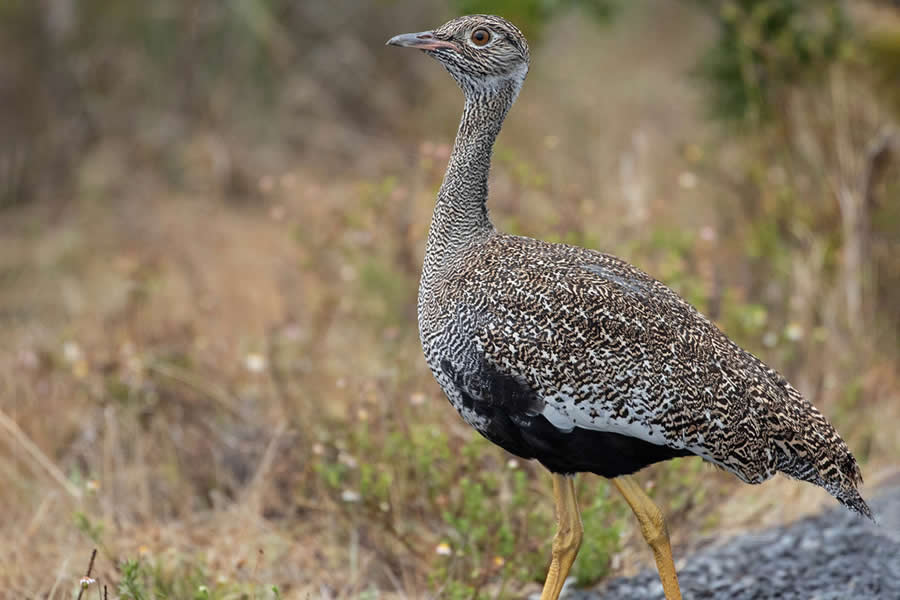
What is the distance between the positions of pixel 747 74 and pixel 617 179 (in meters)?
1.78

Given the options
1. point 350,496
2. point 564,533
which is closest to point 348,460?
point 350,496

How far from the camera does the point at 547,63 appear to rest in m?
13.5

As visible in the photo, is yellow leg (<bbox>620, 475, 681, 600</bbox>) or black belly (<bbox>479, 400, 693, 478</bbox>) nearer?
black belly (<bbox>479, 400, 693, 478</bbox>)

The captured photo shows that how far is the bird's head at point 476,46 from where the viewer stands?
388 centimetres

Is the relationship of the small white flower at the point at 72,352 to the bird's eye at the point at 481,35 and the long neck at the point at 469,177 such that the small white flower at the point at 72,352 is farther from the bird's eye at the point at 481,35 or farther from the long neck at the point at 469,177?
the bird's eye at the point at 481,35

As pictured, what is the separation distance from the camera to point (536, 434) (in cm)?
356

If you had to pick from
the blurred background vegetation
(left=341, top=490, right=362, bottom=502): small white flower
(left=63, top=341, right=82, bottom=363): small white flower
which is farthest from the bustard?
(left=63, top=341, right=82, bottom=363): small white flower

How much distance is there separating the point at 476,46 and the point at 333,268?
438cm

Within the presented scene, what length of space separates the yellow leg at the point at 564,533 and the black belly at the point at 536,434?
0.33 metres

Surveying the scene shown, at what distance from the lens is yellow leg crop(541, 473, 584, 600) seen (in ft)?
12.9

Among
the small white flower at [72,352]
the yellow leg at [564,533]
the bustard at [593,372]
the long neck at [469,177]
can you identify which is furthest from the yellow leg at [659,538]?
the small white flower at [72,352]

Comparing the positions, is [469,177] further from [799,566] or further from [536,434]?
[799,566]

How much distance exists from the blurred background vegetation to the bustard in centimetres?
81

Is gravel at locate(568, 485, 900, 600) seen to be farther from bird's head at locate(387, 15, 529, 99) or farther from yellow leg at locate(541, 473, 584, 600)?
bird's head at locate(387, 15, 529, 99)
